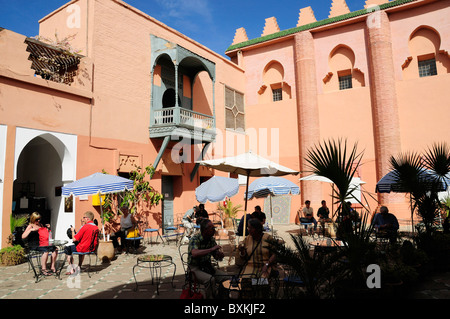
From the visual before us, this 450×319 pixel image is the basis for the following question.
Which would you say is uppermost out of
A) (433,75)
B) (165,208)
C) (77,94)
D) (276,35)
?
(276,35)

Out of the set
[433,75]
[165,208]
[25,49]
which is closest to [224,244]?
[165,208]

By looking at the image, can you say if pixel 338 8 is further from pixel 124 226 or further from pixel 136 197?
pixel 124 226

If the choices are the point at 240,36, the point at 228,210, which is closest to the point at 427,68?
the point at 240,36

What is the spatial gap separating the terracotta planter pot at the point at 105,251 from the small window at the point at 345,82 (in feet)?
45.9

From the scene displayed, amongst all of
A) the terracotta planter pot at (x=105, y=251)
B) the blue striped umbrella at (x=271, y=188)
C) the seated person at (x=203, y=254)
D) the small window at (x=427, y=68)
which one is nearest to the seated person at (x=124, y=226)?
the terracotta planter pot at (x=105, y=251)

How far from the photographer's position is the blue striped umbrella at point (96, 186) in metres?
7.50

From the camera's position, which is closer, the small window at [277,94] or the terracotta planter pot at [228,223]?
the terracotta planter pot at [228,223]

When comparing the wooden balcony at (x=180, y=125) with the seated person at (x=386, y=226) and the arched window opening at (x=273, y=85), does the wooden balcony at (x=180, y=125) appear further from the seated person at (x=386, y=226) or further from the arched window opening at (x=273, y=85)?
the seated person at (x=386, y=226)

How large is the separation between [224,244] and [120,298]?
552 cm

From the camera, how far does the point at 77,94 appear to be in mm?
10242

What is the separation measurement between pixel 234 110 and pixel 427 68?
372 inches

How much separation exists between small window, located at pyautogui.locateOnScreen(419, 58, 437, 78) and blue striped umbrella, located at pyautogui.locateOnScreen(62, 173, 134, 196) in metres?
14.7
